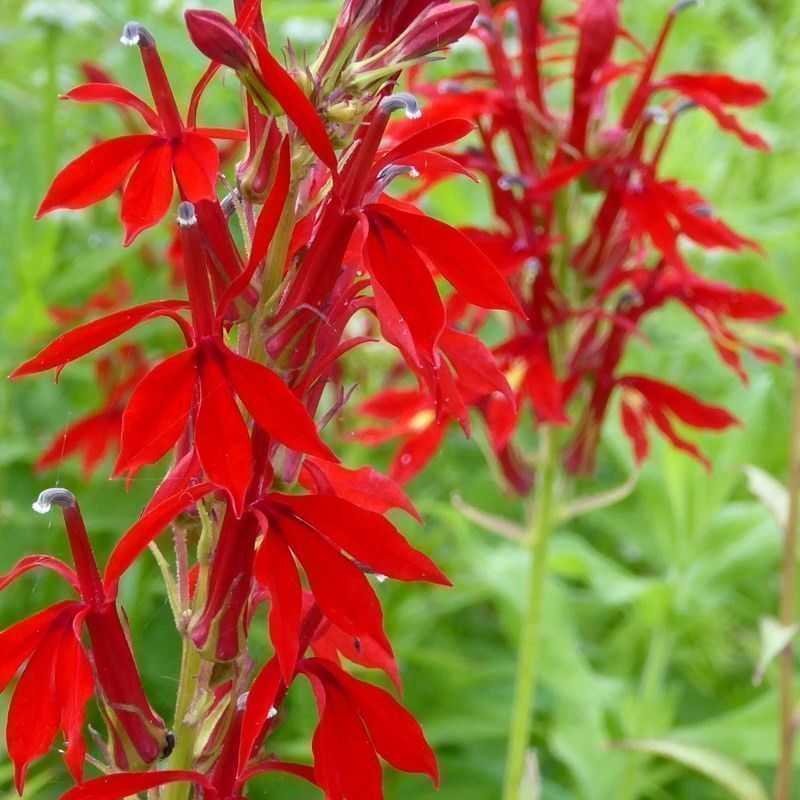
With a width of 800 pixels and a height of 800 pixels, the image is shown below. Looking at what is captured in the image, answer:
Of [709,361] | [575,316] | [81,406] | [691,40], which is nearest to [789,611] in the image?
[575,316]

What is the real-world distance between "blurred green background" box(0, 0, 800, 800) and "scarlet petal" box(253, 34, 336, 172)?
0.62 metres

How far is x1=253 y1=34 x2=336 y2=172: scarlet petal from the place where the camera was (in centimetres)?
50

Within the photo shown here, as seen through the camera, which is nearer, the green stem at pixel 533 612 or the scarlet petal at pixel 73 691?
the scarlet petal at pixel 73 691

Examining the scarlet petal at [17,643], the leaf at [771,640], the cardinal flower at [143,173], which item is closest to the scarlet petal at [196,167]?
the cardinal flower at [143,173]

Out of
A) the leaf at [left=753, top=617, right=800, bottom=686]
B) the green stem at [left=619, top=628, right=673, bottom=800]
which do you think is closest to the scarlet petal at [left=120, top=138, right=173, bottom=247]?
the leaf at [left=753, top=617, right=800, bottom=686]

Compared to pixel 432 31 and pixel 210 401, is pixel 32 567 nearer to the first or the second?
pixel 210 401

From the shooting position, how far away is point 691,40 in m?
2.20

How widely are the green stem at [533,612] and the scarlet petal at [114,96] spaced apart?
656 millimetres

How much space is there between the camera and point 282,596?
51 cm

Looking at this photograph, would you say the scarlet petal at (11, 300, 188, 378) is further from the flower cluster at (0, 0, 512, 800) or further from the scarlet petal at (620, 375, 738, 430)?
the scarlet petal at (620, 375, 738, 430)

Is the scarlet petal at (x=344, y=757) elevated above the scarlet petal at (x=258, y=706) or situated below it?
below

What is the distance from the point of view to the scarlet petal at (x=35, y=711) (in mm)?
544

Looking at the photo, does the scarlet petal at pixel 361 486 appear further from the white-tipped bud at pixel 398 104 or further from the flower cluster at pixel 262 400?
the white-tipped bud at pixel 398 104

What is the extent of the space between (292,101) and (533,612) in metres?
0.73
